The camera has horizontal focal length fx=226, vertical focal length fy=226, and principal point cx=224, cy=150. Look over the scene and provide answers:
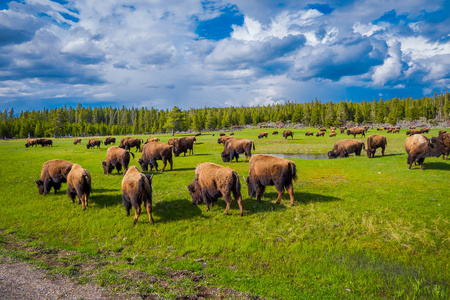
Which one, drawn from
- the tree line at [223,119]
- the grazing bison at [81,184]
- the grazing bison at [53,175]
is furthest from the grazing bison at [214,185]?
the tree line at [223,119]

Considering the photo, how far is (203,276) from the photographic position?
245 inches

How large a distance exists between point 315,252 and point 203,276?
3605mm

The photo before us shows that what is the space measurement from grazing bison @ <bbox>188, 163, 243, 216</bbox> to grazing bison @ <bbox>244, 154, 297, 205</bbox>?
6.26 ft

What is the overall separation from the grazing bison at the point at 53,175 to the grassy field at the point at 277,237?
731mm

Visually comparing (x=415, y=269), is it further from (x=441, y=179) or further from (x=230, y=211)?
(x=441, y=179)

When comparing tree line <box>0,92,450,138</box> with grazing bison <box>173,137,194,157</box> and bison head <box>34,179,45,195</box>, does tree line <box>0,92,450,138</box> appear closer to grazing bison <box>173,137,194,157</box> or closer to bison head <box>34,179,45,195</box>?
grazing bison <box>173,137,194,157</box>

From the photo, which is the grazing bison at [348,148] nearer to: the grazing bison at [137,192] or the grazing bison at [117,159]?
the grazing bison at [117,159]

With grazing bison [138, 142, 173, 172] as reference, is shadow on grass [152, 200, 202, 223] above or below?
below

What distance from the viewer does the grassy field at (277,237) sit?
19.0ft

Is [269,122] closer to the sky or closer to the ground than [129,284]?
closer to the sky

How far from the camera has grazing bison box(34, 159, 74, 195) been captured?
13.7 metres

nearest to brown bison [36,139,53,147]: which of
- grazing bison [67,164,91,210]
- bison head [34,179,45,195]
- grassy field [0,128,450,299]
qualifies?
grassy field [0,128,450,299]

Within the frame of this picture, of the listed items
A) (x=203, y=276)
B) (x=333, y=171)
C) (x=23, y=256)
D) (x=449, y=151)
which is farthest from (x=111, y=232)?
(x=449, y=151)

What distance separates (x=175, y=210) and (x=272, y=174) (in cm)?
518
